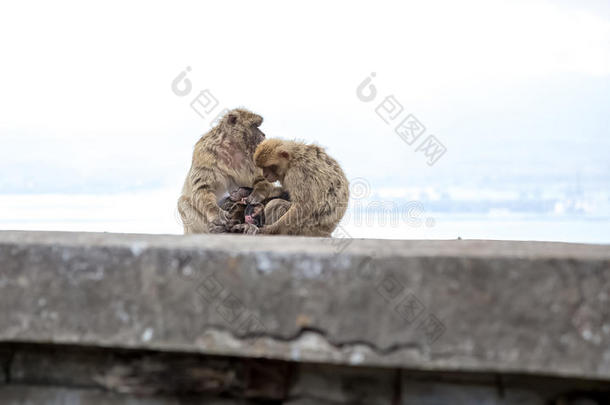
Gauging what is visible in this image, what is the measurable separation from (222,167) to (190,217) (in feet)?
1.31

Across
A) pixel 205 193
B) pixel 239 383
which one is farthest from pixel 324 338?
pixel 205 193

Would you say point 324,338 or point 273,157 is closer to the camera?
point 324,338

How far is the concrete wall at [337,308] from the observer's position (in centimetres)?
169

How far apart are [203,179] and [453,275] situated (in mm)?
2566

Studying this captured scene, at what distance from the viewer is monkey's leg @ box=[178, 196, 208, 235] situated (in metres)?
3.96

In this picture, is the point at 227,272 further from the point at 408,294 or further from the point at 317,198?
the point at 317,198

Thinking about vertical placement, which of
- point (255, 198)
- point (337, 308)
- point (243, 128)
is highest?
point (243, 128)

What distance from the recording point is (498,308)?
171cm

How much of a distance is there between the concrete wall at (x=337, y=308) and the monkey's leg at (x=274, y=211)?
149 centimetres

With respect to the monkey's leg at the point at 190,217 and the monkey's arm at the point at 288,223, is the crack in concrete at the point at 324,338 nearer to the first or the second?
the monkey's arm at the point at 288,223

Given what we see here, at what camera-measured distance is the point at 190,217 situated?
404 cm

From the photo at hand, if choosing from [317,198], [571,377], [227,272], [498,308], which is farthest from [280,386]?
[317,198]

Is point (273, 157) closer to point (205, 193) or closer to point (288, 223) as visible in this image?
point (288, 223)

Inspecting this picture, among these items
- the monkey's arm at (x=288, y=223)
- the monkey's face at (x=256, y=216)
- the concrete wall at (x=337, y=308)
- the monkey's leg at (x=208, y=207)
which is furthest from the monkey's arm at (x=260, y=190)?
the concrete wall at (x=337, y=308)
